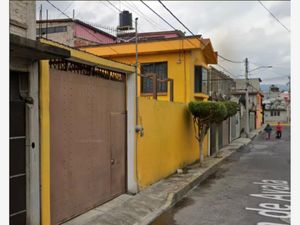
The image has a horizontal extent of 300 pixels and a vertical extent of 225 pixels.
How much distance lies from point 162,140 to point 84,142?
497 centimetres

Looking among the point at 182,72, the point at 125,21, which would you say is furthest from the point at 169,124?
the point at 125,21

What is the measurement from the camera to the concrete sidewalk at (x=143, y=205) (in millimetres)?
7227

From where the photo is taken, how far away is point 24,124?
5.92m

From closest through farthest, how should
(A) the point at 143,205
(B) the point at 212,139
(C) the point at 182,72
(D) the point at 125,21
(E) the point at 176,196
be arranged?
(A) the point at 143,205, (E) the point at 176,196, (C) the point at 182,72, (D) the point at 125,21, (B) the point at 212,139

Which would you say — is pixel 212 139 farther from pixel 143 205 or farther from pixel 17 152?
pixel 17 152

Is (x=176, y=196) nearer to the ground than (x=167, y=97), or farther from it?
nearer to the ground

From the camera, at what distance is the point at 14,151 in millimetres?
5730

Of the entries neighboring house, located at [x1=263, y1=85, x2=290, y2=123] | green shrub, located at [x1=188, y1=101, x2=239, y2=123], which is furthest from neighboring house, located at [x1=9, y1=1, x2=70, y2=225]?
neighboring house, located at [x1=263, y1=85, x2=290, y2=123]

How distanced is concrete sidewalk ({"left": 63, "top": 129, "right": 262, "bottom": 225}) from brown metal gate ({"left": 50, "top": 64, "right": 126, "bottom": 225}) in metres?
0.24

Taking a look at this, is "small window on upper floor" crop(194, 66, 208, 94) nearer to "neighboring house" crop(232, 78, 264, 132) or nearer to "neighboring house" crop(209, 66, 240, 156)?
"neighboring house" crop(209, 66, 240, 156)

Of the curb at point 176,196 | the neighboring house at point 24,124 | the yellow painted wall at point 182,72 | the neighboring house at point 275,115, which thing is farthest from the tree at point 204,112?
the neighboring house at point 275,115

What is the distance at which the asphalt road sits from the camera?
778 cm
